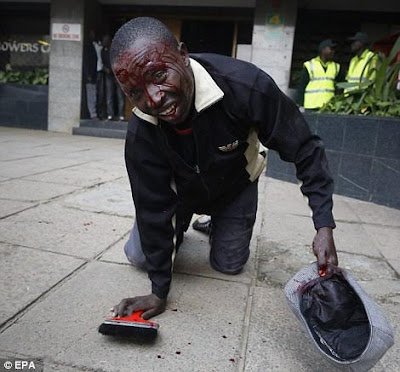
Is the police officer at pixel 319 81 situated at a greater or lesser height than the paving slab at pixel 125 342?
greater

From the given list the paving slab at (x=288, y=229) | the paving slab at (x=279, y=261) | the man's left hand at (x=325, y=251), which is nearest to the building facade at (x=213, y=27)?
the paving slab at (x=288, y=229)

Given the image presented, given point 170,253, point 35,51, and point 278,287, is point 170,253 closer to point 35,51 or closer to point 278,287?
point 278,287

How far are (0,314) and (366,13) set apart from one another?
7917 mm

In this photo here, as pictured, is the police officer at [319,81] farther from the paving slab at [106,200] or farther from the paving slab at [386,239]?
the paving slab at [106,200]

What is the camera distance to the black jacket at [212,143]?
5.07 ft

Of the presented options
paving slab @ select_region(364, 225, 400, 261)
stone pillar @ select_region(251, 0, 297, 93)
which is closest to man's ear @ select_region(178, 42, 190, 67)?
paving slab @ select_region(364, 225, 400, 261)

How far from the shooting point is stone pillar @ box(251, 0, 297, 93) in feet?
22.8

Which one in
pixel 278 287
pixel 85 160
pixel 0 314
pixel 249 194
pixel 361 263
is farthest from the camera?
pixel 85 160

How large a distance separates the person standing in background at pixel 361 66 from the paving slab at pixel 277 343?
3.28 metres

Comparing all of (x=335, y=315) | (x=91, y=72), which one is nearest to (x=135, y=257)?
(x=335, y=315)

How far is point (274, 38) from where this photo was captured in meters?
7.00

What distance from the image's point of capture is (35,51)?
9.36 meters

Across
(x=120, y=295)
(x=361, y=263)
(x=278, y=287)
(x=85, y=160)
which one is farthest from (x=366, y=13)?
(x=120, y=295)

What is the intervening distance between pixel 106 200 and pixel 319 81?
3.55 meters
